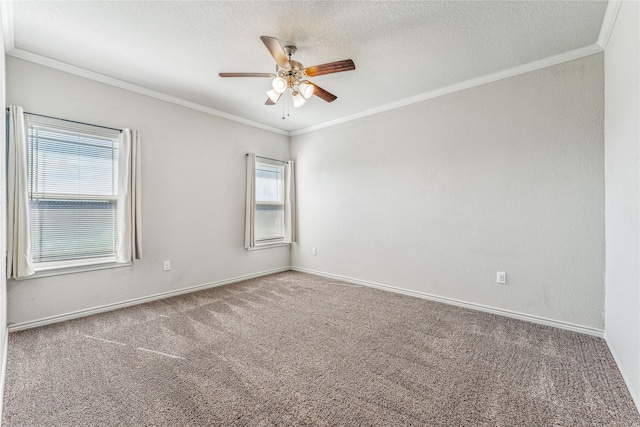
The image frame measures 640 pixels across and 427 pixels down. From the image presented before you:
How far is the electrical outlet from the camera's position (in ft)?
9.85

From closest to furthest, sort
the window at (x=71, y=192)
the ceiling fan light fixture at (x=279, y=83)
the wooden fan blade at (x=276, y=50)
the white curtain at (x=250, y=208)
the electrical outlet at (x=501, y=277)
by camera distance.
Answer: the wooden fan blade at (x=276, y=50) < the ceiling fan light fixture at (x=279, y=83) < the window at (x=71, y=192) < the electrical outlet at (x=501, y=277) < the white curtain at (x=250, y=208)

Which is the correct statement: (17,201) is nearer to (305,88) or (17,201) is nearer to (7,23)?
(7,23)

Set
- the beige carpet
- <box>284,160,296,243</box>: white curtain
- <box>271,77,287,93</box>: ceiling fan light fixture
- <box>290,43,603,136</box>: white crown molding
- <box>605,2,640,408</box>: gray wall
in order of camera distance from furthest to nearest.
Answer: <box>284,160,296,243</box>: white curtain → <box>290,43,603,136</box>: white crown molding → <box>271,77,287,93</box>: ceiling fan light fixture → <box>605,2,640,408</box>: gray wall → the beige carpet

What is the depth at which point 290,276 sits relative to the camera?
4688mm

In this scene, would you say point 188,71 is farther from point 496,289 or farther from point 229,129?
point 496,289

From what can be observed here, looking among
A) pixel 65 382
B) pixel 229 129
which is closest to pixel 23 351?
pixel 65 382

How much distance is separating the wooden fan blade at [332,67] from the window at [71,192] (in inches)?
94.4

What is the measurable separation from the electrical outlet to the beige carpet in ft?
1.24

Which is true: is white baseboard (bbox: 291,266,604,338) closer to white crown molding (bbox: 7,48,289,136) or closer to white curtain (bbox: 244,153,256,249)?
white curtain (bbox: 244,153,256,249)

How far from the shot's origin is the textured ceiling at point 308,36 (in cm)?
206

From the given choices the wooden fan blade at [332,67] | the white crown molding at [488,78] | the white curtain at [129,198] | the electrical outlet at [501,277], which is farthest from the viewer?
the white curtain at [129,198]

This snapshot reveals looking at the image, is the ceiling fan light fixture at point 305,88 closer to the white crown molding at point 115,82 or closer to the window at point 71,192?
the white crown molding at point 115,82

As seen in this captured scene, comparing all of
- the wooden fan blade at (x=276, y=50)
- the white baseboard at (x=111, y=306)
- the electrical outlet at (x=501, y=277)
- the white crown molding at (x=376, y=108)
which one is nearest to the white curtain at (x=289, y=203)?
the white baseboard at (x=111, y=306)

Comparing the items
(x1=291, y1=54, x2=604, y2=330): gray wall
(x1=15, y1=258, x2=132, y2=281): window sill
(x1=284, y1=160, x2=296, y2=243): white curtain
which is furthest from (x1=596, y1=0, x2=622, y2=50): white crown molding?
(x1=15, y1=258, x2=132, y2=281): window sill
